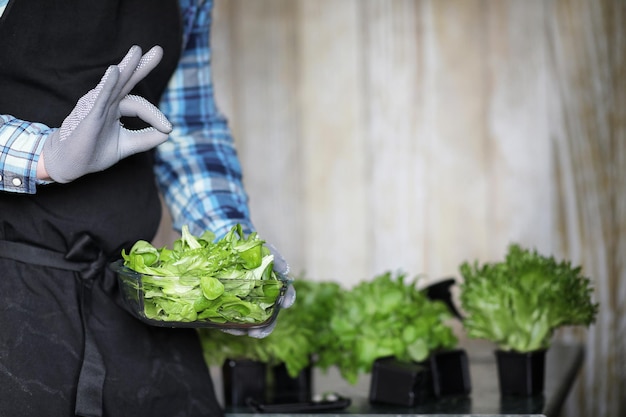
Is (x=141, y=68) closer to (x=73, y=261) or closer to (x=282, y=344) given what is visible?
(x=73, y=261)

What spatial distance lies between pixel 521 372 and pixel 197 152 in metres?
0.79

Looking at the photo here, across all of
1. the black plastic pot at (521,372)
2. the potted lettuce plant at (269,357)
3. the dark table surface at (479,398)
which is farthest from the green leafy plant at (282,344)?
the black plastic pot at (521,372)

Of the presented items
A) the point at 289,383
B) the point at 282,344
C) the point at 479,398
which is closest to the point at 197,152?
the point at 282,344

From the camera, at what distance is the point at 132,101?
3.90 ft

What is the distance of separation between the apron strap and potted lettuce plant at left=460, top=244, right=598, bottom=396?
2.87 feet

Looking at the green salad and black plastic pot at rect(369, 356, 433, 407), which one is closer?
the green salad

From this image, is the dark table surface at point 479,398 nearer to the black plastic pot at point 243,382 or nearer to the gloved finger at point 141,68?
the black plastic pot at point 243,382

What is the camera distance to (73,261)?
1329mm

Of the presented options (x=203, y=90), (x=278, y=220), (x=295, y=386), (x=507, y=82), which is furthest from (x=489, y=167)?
(x=203, y=90)

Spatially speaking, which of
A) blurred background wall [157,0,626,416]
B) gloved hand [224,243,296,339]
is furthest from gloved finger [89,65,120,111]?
blurred background wall [157,0,626,416]

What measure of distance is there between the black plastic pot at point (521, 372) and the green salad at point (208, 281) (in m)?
0.82

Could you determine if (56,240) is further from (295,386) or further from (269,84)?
(269,84)

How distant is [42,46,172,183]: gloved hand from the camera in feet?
3.72

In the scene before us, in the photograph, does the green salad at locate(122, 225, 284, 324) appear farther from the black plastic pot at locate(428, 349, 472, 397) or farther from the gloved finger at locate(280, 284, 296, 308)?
the black plastic pot at locate(428, 349, 472, 397)
